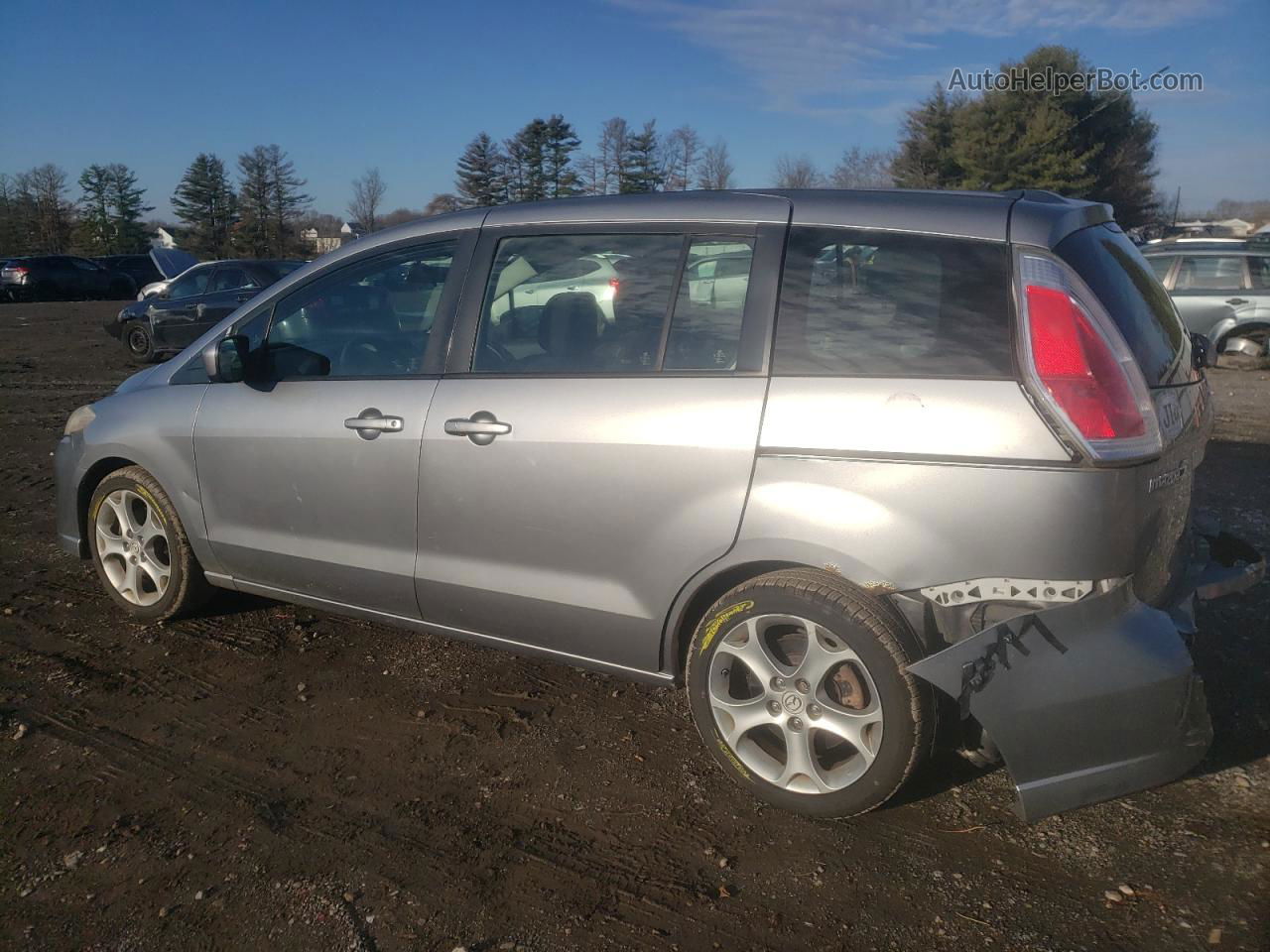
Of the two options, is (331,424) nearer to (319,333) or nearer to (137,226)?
(319,333)

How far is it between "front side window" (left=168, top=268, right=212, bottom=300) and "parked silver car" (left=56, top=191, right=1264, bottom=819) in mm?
13542

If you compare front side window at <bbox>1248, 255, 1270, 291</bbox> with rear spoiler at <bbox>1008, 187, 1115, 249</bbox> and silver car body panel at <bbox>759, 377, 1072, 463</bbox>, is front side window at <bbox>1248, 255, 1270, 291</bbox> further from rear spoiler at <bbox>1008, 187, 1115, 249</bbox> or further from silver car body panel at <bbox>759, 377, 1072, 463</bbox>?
silver car body panel at <bbox>759, 377, 1072, 463</bbox>

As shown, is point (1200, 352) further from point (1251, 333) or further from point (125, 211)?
point (125, 211)

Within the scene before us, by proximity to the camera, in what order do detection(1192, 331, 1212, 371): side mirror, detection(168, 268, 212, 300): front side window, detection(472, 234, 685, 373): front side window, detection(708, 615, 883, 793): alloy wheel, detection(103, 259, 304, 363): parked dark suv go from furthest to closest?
1. detection(168, 268, 212, 300): front side window
2. detection(103, 259, 304, 363): parked dark suv
3. detection(1192, 331, 1212, 371): side mirror
4. detection(472, 234, 685, 373): front side window
5. detection(708, 615, 883, 793): alloy wheel

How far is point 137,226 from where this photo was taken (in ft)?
188

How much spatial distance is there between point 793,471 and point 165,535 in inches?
118

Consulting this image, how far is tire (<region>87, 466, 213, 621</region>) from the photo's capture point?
435 cm

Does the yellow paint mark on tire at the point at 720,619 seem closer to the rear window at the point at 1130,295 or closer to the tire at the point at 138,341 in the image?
the rear window at the point at 1130,295

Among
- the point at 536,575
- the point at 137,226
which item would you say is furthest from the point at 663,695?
the point at 137,226

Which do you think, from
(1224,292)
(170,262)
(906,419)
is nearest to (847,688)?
(906,419)

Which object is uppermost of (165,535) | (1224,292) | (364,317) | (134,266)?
(134,266)

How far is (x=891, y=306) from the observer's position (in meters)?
2.84

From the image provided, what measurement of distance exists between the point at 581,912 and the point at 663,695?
53.7 inches

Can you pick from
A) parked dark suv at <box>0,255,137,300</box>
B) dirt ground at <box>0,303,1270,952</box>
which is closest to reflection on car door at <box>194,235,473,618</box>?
dirt ground at <box>0,303,1270,952</box>
